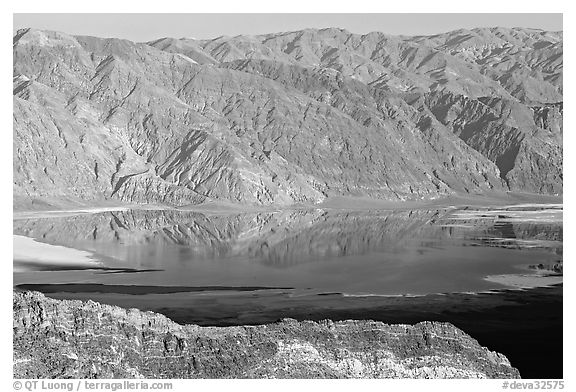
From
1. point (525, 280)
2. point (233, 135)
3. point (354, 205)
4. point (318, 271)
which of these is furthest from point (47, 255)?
point (233, 135)

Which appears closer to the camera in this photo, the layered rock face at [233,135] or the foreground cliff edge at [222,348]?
the foreground cliff edge at [222,348]

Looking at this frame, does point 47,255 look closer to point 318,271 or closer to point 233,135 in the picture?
point 318,271

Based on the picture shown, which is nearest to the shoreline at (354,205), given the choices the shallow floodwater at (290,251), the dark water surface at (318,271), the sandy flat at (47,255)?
the shallow floodwater at (290,251)

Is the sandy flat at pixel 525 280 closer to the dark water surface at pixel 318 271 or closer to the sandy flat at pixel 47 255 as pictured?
the dark water surface at pixel 318 271

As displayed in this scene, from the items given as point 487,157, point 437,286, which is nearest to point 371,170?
point 487,157

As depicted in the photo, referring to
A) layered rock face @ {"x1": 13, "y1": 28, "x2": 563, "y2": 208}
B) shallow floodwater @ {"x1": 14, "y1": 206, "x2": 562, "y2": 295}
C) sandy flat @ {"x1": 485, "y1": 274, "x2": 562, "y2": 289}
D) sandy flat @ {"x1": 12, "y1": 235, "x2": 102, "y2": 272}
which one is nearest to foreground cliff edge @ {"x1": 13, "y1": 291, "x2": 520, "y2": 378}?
shallow floodwater @ {"x1": 14, "y1": 206, "x2": 562, "y2": 295}

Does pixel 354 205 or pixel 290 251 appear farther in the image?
pixel 354 205
